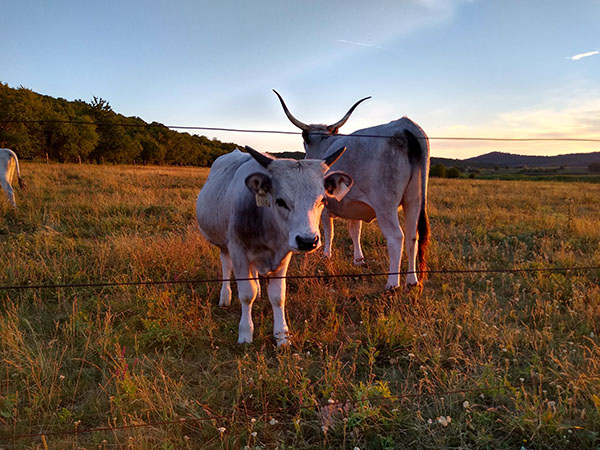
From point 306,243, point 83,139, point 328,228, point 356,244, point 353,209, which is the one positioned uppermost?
point 83,139

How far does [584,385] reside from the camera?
2.56 m

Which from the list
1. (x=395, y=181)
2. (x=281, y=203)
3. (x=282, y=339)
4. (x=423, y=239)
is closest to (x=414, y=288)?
(x=423, y=239)

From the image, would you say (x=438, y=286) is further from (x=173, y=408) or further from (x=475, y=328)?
(x=173, y=408)

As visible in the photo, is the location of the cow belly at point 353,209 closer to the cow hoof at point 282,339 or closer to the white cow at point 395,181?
the white cow at point 395,181

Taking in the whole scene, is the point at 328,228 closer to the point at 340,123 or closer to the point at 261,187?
the point at 340,123

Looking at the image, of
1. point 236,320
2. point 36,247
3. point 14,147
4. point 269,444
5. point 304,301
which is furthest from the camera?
point 14,147

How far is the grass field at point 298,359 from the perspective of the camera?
7.68 ft

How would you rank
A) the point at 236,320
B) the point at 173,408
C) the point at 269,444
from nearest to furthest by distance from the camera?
1. the point at 269,444
2. the point at 173,408
3. the point at 236,320

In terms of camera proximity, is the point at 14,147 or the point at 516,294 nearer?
the point at 516,294

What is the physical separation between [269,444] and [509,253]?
229 inches

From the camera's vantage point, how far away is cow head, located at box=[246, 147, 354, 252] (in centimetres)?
274

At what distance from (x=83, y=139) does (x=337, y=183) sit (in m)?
46.3

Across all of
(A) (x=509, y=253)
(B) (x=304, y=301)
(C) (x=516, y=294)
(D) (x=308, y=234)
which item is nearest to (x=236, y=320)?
(B) (x=304, y=301)

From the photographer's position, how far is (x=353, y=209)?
5.36m
